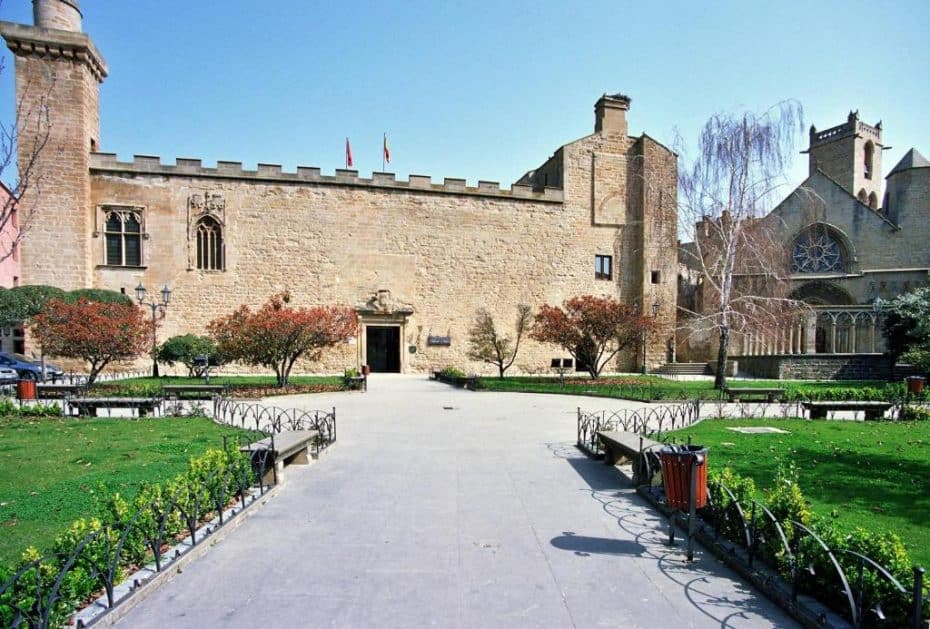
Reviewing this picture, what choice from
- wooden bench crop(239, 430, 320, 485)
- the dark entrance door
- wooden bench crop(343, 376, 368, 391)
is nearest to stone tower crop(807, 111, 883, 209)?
the dark entrance door

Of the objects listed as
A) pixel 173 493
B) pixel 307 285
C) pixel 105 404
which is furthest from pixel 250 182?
pixel 173 493

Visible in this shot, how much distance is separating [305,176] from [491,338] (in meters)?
13.4

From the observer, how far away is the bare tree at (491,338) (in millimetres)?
28125

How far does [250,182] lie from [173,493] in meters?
24.4

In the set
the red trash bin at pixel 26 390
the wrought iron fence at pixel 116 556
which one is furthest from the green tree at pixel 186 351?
the wrought iron fence at pixel 116 556

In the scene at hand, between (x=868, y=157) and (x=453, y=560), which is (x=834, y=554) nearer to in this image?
(x=453, y=560)

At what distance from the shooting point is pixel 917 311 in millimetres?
22125

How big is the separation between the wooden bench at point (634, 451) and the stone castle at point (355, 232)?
20.3 m

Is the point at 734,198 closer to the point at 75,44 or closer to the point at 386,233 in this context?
the point at 386,233

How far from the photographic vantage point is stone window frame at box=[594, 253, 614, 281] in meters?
30.4

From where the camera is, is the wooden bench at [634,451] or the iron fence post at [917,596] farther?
the wooden bench at [634,451]

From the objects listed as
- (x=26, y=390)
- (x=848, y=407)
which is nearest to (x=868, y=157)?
(x=848, y=407)

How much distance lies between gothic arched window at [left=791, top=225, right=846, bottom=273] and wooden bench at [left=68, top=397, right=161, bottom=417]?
36390mm

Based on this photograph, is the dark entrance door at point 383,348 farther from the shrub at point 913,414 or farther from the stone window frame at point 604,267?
the shrub at point 913,414
